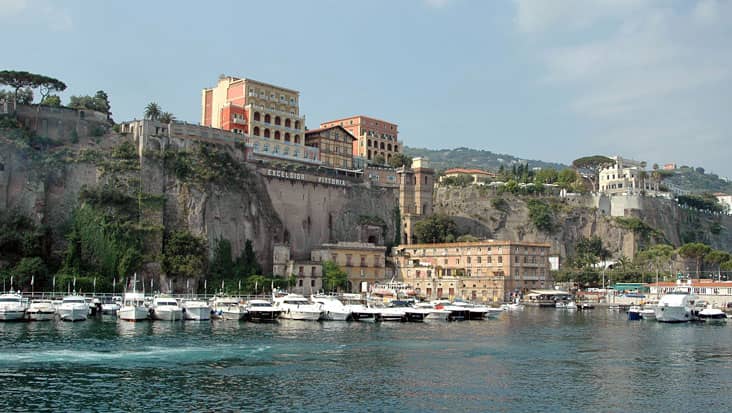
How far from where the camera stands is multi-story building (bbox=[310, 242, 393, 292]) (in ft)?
295

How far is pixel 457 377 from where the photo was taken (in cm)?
3647

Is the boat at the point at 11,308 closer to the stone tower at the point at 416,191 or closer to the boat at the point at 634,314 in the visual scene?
the boat at the point at 634,314

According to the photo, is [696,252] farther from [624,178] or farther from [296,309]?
[296,309]

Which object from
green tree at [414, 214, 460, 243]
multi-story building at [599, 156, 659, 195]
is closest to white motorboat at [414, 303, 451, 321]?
green tree at [414, 214, 460, 243]

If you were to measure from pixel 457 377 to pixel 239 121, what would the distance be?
65.7 m

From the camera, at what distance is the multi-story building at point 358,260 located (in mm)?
89875

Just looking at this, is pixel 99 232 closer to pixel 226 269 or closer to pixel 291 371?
pixel 226 269

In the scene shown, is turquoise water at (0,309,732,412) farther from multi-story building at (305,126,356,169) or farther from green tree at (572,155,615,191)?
green tree at (572,155,615,191)

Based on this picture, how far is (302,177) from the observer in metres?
93.8

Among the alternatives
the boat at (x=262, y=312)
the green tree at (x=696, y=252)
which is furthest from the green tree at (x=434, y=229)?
the boat at (x=262, y=312)

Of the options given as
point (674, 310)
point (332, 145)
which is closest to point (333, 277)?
point (332, 145)

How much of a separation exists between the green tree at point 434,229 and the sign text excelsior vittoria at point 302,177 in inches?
488

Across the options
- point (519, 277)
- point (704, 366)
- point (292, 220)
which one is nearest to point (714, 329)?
point (704, 366)

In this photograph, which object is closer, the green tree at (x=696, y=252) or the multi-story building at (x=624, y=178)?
the green tree at (x=696, y=252)
